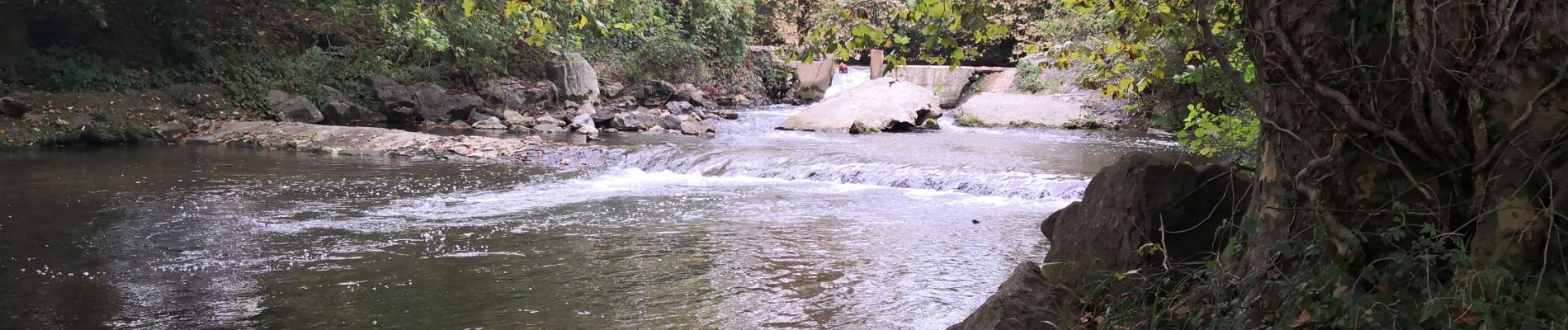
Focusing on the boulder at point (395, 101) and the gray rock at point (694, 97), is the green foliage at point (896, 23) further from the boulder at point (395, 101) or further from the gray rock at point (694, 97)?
the gray rock at point (694, 97)

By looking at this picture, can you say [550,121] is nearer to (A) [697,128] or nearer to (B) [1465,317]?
(A) [697,128]

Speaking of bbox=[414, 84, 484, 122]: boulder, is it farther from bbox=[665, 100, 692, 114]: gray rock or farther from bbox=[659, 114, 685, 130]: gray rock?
bbox=[665, 100, 692, 114]: gray rock

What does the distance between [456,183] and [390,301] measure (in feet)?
18.3

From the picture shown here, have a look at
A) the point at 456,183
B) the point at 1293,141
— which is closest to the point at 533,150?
the point at 456,183

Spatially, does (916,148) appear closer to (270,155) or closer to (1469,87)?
(270,155)

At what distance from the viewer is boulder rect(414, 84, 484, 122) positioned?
18.8 metres

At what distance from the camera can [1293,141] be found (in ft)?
10.2

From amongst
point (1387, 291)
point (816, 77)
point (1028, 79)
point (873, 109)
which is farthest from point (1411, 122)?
point (816, 77)

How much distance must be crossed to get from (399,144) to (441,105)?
484 centimetres

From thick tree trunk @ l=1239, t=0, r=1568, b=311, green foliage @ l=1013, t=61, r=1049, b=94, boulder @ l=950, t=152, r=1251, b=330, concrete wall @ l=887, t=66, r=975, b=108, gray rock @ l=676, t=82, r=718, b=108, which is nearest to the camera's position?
thick tree trunk @ l=1239, t=0, r=1568, b=311

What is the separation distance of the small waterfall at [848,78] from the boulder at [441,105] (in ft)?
29.7

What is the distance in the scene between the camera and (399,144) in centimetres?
1424

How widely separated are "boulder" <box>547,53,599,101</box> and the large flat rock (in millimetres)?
5833

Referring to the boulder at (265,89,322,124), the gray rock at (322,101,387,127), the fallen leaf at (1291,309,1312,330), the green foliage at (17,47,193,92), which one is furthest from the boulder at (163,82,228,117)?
the fallen leaf at (1291,309,1312,330)
